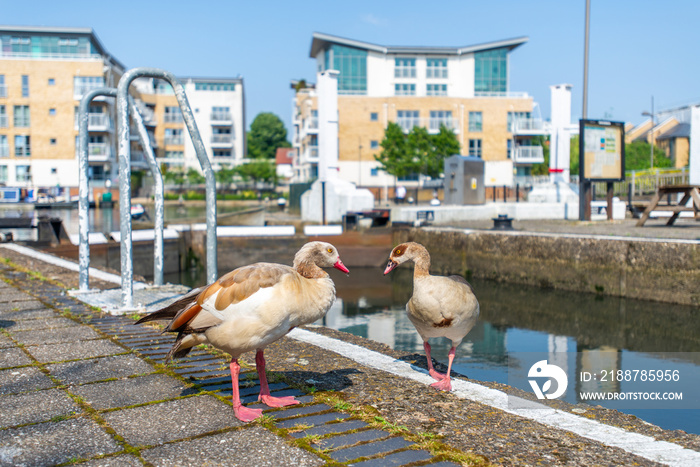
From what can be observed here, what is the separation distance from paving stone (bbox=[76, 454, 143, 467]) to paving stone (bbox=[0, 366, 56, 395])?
4.90ft

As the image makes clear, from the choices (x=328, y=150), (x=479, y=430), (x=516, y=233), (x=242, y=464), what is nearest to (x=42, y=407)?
(x=242, y=464)

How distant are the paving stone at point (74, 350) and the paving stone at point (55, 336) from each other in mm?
184

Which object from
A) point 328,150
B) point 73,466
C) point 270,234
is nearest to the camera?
point 73,466

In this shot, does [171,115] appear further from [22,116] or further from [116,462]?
Answer: [116,462]

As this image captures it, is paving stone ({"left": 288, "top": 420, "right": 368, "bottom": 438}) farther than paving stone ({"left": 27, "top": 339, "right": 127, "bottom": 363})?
No

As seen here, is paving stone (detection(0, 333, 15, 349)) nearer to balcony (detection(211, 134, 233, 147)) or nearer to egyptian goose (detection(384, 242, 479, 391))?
egyptian goose (detection(384, 242, 479, 391))

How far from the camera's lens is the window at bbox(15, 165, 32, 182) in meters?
59.4

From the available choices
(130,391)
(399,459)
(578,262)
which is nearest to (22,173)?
(578,262)

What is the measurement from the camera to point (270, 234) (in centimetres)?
2206

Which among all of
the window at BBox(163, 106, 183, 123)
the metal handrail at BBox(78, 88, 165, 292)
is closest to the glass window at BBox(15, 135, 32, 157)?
the window at BBox(163, 106, 183, 123)

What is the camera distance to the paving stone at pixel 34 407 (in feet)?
11.6

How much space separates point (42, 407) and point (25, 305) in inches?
173

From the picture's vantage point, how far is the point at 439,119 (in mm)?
61906

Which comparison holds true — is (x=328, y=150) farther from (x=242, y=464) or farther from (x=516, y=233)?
(x=242, y=464)
